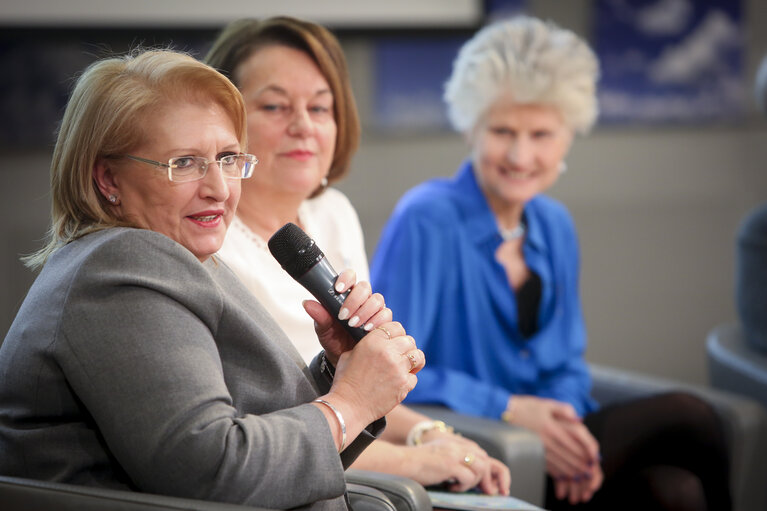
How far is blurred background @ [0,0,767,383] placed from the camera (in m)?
3.39

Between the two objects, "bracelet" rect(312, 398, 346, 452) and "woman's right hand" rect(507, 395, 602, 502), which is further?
"woman's right hand" rect(507, 395, 602, 502)

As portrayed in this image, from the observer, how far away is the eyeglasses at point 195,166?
1180 mm

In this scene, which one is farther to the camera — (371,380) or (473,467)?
(473,467)

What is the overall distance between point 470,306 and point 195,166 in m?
1.15

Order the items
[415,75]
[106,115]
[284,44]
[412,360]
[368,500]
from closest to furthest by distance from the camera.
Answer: [106,115] → [412,360] → [368,500] → [284,44] → [415,75]

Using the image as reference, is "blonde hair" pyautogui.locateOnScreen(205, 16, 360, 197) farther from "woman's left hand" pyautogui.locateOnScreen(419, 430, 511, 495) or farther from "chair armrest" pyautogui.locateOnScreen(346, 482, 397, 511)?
"chair armrest" pyautogui.locateOnScreen(346, 482, 397, 511)

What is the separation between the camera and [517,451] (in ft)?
6.18

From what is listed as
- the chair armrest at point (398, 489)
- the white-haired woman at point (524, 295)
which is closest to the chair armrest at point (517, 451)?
the white-haired woman at point (524, 295)

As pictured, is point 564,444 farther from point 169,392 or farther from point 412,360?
point 169,392

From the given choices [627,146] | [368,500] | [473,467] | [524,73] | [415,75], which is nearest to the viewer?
[368,500]

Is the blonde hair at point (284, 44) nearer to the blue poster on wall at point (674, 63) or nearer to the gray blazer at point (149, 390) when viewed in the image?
the gray blazer at point (149, 390)

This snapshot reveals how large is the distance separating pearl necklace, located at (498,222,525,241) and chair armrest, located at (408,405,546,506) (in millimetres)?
576

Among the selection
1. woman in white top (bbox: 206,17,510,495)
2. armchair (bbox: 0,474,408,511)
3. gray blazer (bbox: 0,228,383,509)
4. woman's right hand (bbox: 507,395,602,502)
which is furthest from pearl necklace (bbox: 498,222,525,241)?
armchair (bbox: 0,474,408,511)

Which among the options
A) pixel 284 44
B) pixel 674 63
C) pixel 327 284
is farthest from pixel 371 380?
pixel 674 63
